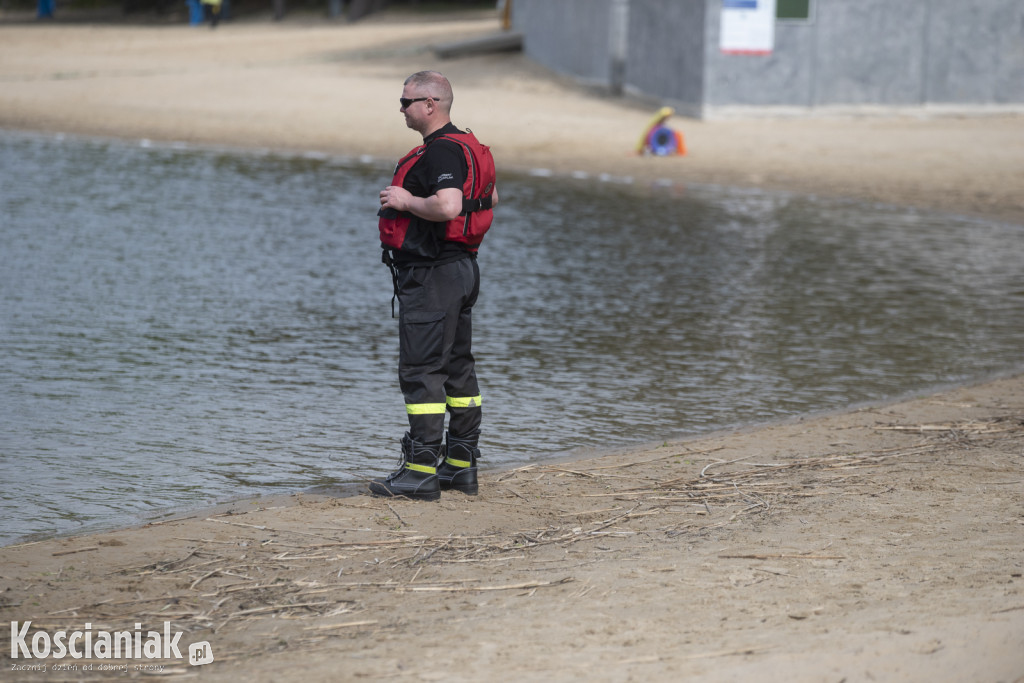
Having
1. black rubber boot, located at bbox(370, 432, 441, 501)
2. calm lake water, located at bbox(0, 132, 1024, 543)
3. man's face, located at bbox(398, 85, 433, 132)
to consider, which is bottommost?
calm lake water, located at bbox(0, 132, 1024, 543)

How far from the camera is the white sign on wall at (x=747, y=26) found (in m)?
24.2

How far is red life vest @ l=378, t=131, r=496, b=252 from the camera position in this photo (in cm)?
546

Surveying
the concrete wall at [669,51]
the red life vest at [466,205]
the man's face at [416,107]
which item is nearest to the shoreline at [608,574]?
the red life vest at [466,205]

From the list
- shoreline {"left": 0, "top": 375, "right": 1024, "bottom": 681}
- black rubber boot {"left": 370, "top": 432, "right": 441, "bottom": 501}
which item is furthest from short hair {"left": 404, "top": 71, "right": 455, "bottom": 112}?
shoreline {"left": 0, "top": 375, "right": 1024, "bottom": 681}

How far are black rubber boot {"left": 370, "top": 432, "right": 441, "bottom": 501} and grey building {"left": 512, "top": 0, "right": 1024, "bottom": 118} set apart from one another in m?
19.8

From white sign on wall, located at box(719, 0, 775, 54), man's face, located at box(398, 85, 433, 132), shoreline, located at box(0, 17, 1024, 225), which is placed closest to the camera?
man's face, located at box(398, 85, 433, 132)

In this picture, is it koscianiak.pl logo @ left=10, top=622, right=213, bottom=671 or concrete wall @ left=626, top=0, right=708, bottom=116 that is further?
concrete wall @ left=626, top=0, right=708, bottom=116

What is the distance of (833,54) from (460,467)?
2086cm

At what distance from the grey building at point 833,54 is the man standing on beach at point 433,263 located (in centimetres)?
1959

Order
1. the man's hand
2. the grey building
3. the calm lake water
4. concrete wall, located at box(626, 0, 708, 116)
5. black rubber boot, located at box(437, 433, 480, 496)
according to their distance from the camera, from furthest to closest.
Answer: concrete wall, located at box(626, 0, 708, 116), the grey building, the calm lake water, black rubber boot, located at box(437, 433, 480, 496), the man's hand

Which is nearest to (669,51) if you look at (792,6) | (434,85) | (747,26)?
(747,26)

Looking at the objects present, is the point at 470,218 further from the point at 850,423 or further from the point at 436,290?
the point at 850,423

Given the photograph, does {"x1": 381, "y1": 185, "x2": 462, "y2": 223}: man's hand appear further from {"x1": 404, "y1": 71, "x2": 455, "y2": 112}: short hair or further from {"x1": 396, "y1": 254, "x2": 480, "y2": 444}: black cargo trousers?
{"x1": 404, "y1": 71, "x2": 455, "y2": 112}: short hair

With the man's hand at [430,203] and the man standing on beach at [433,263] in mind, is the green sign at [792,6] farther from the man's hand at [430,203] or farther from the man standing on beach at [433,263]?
the man's hand at [430,203]
